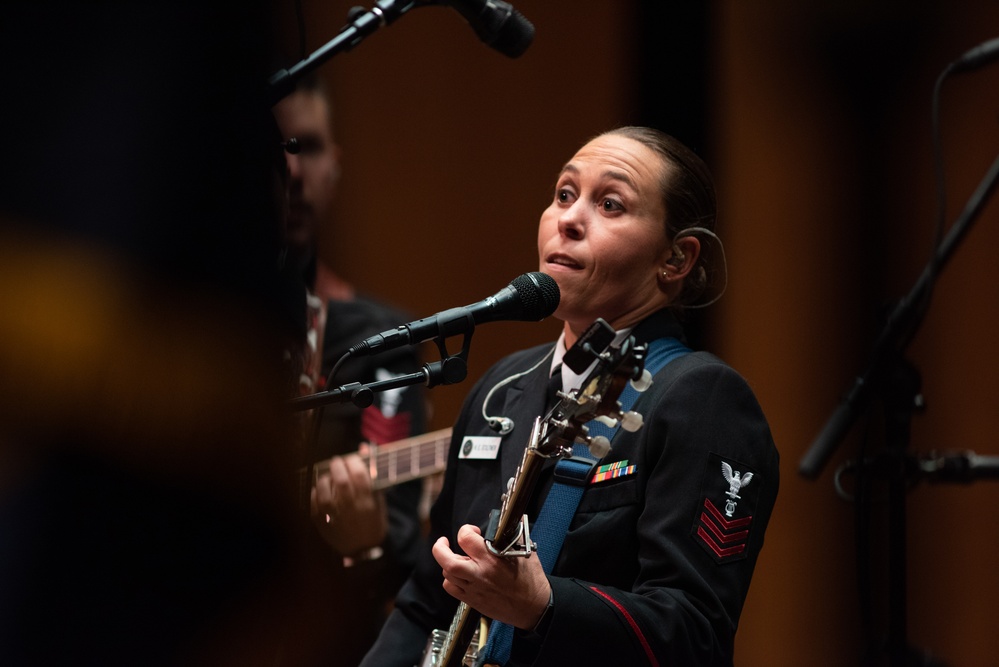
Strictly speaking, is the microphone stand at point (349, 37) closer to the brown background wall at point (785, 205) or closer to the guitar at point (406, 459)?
the guitar at point (406, 459)

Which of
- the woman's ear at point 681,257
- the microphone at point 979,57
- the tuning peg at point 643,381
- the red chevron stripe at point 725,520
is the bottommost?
the red chevron stripe at point 725,520

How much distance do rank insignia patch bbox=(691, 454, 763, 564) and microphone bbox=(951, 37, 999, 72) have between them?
1.02 meters

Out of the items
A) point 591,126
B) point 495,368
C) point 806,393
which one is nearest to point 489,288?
point 591,126

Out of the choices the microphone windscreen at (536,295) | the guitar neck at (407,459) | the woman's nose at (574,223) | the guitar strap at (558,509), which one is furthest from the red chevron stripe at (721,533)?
the guitar neck at (407,459)

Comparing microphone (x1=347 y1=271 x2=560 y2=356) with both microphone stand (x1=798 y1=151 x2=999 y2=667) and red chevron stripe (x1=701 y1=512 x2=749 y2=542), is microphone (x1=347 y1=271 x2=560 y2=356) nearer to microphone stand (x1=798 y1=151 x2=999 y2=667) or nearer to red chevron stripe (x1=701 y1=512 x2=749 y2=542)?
red chevron stripe (x1=701 y1=512 x2=749 y2=542)

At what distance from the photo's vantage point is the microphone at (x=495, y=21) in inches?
73.2

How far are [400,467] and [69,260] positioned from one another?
2314 millimetres

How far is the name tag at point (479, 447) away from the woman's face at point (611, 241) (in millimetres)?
273

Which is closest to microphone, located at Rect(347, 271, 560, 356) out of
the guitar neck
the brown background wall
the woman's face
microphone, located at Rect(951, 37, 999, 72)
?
the woman's face

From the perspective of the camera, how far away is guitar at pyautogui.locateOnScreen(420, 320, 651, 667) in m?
1.36

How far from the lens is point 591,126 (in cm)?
432

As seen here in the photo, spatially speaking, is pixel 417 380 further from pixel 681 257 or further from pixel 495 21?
pixel 495 21

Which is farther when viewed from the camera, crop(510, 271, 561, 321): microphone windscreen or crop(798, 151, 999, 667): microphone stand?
crop(798, 151, 999, 667): microphone stand

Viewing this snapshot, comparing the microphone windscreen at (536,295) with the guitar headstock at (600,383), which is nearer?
the guitar headstock at (600,383)
